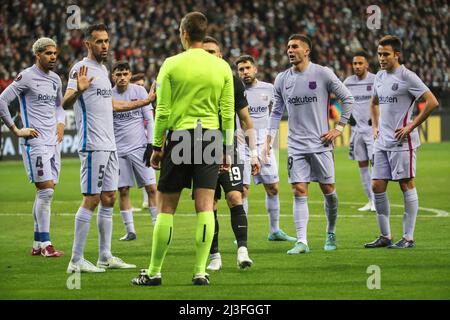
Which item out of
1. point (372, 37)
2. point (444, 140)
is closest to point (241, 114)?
point (444, 140)

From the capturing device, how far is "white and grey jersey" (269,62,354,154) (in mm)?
11172

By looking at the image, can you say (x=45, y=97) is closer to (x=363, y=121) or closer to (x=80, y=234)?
(x=80, y=234)

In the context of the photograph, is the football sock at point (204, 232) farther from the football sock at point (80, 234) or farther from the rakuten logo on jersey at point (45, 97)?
the rakuten logo on jersey at point (45, 97)

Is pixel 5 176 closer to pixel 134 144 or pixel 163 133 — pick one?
pixel 134 144

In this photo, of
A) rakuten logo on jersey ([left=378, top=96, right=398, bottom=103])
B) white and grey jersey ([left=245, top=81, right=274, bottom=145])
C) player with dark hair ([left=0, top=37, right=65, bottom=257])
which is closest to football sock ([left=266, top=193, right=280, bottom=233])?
white and grey jersey ([left=245, top=81, right=274, bottom=145])

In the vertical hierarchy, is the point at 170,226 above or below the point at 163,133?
below

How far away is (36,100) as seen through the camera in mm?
11273

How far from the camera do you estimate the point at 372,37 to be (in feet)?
129

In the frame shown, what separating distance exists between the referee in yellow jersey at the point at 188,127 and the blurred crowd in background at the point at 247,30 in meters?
22.9

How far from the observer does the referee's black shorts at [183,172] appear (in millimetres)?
8242

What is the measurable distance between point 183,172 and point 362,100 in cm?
854

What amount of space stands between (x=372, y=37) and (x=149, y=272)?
3219 cm

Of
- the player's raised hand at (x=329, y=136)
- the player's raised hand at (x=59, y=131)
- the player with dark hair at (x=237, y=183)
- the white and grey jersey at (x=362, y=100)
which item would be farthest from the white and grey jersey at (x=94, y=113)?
the white and grey jersey at (x=362, y=100)

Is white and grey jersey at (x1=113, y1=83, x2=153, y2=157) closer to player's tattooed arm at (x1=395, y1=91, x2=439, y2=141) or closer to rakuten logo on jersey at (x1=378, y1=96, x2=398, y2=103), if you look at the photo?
rakuten logo on jersey at (x1=378, y1=96, x2=398, y2=103)
